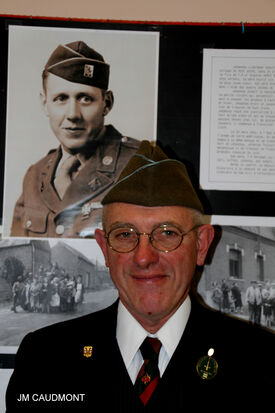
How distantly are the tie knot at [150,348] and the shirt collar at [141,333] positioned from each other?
0.03 feet

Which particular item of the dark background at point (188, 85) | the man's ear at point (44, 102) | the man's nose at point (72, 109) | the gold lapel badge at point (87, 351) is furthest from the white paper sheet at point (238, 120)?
the gold lapel badge at point (87, 351)

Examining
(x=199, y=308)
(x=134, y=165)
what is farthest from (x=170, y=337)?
(x=134, y=165)

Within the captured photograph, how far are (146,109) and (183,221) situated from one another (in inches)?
21.1

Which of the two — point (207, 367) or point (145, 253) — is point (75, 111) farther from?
point (207, 367)

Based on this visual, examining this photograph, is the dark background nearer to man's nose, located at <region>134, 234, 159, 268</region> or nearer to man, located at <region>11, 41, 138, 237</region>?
man, located at <region>11, 41, 138, 237</region>

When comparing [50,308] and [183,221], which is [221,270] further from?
[50,308]

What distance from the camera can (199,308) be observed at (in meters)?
1.21

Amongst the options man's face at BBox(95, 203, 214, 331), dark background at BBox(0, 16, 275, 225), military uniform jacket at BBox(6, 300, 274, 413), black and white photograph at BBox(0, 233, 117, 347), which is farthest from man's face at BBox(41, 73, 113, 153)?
military uniform jacket at BBox(6, 300, 274, 413)

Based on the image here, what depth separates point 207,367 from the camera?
3.59 ft

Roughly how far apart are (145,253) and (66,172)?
1.80 feet

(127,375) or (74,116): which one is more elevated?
(74,116)

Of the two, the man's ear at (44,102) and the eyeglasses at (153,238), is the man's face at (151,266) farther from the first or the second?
the man's ear at (44,102)

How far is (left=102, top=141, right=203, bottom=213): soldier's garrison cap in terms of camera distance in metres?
1.09

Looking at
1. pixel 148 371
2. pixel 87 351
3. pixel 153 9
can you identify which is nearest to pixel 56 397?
pixel 87 351
